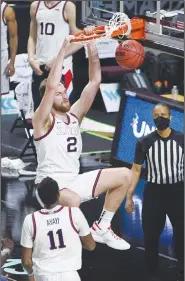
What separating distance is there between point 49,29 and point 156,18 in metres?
1.48

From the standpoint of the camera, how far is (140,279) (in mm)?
10680

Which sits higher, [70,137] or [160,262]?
[70,137]

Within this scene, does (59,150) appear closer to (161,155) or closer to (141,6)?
(161,155)

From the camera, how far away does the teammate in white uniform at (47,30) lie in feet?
46.8

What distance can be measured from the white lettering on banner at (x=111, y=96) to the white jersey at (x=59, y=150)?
297 inches

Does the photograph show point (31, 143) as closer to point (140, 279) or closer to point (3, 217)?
point (3, 217)

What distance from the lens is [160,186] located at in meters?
10.8

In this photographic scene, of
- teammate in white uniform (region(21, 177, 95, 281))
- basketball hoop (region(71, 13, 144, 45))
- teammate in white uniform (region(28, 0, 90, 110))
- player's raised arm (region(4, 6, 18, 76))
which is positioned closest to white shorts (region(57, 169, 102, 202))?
teammate in white uniform (region(21, 177, 95, 281))

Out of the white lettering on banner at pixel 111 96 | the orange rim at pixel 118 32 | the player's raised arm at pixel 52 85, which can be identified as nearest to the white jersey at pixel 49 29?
the orange rim at pixel 118 32

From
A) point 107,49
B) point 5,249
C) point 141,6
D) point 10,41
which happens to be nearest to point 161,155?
point 5,249

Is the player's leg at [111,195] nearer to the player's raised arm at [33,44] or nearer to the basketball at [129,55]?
the basketball at [129,55]

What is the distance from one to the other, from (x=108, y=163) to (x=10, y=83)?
116 inches

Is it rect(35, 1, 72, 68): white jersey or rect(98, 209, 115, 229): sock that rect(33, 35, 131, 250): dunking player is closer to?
rect(98, 209, 115, 229): sock

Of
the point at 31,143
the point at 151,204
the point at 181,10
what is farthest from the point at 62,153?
the point at 181,10
